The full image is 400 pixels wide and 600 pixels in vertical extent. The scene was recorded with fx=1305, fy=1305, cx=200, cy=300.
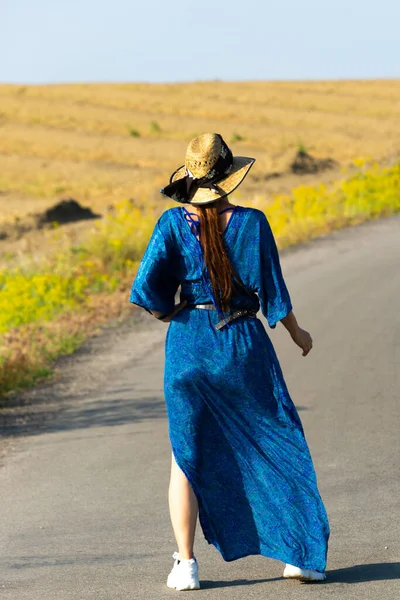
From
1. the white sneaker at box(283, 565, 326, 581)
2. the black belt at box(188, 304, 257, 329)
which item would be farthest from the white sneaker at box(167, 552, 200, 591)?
the black belt at box(188, 304, 257, 329)

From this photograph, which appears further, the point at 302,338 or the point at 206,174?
the point at 302,338

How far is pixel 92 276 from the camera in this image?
1794 centimetres

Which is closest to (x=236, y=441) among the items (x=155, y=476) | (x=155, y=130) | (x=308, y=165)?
(x=155, y=476)

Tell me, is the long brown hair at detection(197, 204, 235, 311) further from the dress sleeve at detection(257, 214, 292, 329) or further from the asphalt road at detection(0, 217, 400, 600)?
the asphalt road at detection(0, 217, 400, 600)

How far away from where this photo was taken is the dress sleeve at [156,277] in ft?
17.3

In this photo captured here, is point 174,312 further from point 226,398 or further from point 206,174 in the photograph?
point 206,174

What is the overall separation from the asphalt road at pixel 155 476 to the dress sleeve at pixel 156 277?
1.17m

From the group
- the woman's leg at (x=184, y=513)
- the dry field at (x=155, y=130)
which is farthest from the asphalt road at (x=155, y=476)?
the dry field at (x=155, y=130)

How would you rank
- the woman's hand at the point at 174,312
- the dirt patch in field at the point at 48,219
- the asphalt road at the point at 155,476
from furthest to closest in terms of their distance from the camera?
1. the dirt patch in field at the point at 48,219
2. the asphalt road at the point at 155,476
3. the woman's hand at the point at 174,312

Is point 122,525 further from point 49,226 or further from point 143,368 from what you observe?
point 49,226

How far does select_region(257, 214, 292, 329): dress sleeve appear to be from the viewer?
5.29m

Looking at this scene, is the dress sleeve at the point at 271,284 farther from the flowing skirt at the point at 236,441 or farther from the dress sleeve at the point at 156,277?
the dress sleeve at the point at 156,277

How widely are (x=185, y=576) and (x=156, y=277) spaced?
1.21 metres

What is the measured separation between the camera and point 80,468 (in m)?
8.30
